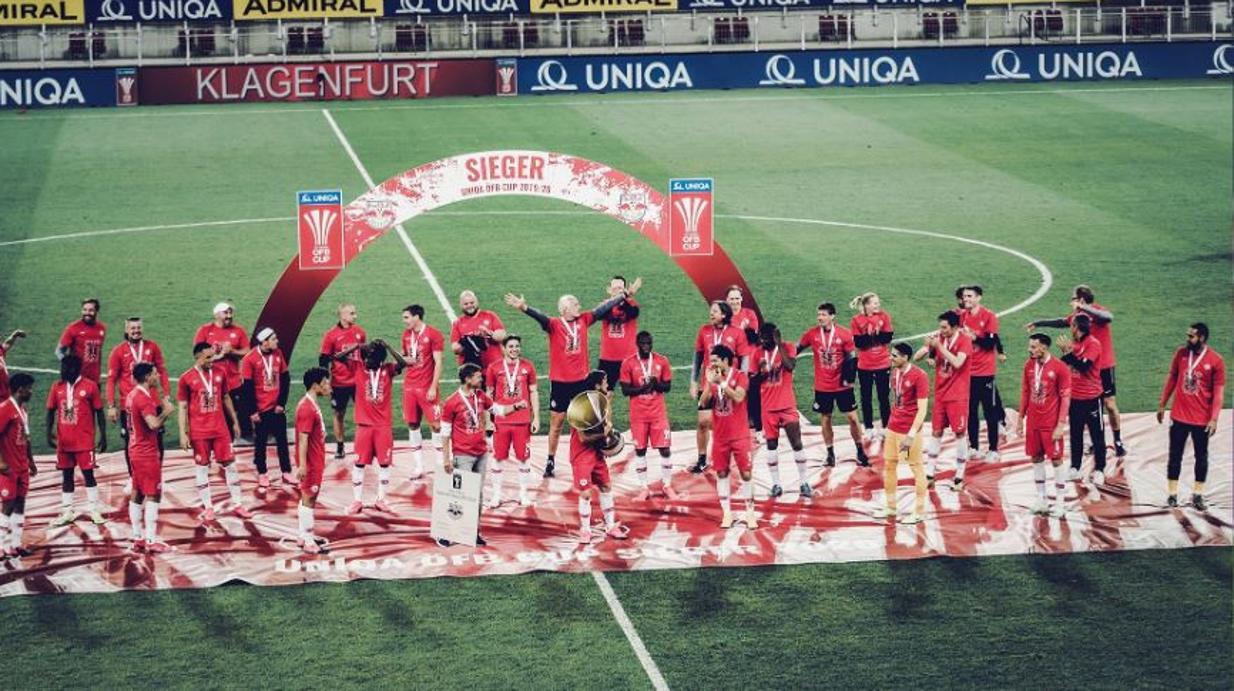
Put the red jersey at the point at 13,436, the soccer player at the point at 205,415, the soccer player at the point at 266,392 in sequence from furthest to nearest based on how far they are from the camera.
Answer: the soccer player at the point at 266,392, the soccer player at the point at 205,415, the red jersey at the point at 13,436

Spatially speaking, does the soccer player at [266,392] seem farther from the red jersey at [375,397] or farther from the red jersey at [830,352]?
the red jersey at [830,352]

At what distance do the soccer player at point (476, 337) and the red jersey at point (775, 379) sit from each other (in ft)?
9.50

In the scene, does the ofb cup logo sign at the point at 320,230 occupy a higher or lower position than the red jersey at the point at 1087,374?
higher

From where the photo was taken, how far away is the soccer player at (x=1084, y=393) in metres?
18.1

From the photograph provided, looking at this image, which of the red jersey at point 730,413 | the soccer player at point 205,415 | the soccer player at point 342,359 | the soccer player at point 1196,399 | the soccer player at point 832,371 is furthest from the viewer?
the soccer player at point 832,371

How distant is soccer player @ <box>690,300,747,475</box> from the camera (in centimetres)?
1827

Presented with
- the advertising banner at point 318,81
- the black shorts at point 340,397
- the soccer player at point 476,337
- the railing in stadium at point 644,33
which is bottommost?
the black shorts at point 340,397

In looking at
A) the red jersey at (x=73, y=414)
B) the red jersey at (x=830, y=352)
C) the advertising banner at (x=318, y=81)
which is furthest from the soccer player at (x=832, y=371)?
the advertising banner at (x=318, y=81)

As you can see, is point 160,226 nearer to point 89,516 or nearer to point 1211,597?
point 89,516

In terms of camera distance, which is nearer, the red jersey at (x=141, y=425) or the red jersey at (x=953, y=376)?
the red jersey at (x=141, y=425)

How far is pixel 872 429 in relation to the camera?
20.4 meters

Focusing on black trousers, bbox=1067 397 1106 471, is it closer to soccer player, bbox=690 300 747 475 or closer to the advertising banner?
soccer player, bbox=690 300 747 475

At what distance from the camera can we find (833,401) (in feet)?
63.4

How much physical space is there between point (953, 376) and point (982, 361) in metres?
1.10
